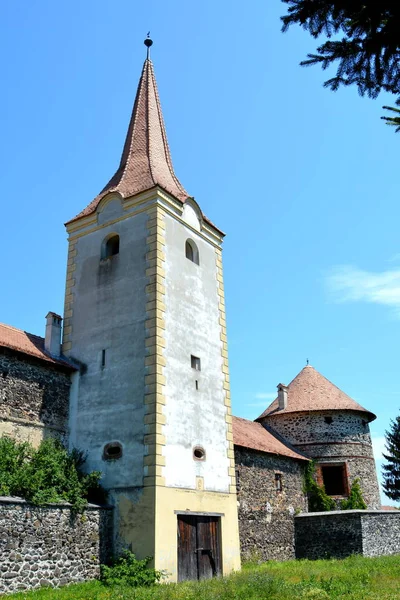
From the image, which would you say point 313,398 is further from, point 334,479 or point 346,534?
point 346,534

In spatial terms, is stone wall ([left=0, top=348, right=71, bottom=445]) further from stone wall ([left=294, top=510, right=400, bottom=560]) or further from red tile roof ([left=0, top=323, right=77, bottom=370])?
stone wall ([left=294, top=510, right=400, bottom=560])

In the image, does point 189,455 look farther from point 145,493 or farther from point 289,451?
point 289,451

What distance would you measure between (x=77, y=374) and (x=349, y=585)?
9596 millimetres

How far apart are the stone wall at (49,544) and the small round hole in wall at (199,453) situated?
9.52 feet

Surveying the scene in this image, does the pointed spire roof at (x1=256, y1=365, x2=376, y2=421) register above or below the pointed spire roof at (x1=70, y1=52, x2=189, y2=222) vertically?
below

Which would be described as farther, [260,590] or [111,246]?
[111,246]

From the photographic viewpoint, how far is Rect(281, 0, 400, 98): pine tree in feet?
17.8

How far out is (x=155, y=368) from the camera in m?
15.9

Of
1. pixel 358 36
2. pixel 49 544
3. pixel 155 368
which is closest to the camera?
pixel 358 36

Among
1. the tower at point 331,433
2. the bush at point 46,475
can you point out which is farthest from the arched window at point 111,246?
the tower at point 331,433

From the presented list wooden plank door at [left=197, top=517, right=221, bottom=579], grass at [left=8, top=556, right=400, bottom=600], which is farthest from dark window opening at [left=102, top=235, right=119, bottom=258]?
grass at [left=8, top=556, right=400, bottom=600]

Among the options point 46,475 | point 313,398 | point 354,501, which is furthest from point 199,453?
point 313,398

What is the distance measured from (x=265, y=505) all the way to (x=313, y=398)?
315 inches

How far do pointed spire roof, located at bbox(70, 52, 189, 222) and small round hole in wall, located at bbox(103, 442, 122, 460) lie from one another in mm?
8233
